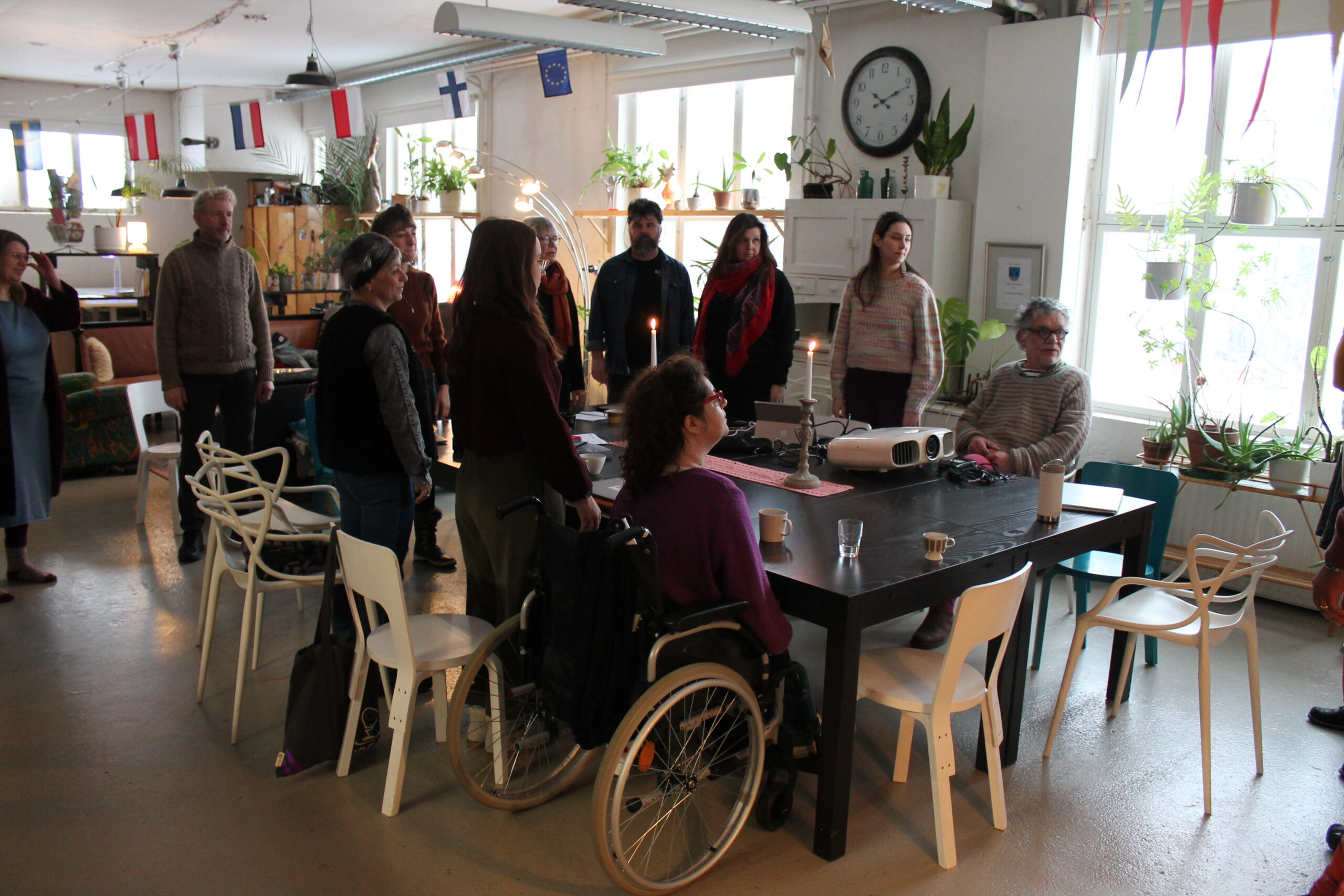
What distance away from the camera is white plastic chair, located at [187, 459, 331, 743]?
299 cm

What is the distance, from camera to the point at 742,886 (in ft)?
7.73

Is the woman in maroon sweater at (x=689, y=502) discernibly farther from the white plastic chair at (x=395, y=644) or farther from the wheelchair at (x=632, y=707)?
the white plastic chair at (x=395, y=644)

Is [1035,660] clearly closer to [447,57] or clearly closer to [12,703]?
[12,703]

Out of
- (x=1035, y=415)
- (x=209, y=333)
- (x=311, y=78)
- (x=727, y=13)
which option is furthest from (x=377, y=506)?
(x=311, y=78)

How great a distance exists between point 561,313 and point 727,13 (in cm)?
162

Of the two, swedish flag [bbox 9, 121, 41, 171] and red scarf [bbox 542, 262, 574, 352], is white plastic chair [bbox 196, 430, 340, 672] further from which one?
swedish flag [bbox 9, 121, 41, 171]

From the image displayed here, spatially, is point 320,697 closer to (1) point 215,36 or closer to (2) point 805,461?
(2) point 805,461

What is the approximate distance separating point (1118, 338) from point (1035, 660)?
2.39m

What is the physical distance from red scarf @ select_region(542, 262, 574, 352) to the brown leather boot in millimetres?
2136

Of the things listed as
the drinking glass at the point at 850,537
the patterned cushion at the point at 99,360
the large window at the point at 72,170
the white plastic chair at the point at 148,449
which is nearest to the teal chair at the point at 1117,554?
the drinking glass at the point at 850,537

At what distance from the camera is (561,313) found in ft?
16.2

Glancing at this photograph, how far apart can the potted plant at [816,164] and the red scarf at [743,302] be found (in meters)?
1.74

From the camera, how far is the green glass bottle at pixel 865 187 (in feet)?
18.6

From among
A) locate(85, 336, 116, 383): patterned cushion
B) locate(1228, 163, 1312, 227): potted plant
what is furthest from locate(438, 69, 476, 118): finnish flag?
locate(1228, 163, 1312, 227): potted plant
